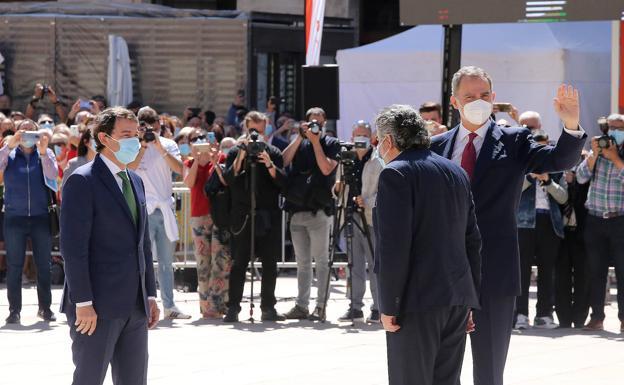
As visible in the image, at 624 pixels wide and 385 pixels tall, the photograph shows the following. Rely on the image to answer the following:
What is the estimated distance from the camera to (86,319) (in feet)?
20.5

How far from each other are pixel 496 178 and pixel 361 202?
5.92 m

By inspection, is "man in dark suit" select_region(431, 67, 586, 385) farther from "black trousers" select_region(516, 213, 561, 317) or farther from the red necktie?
"black trousers" select_region(516, 213, 561, 317)

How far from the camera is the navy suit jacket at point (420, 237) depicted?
223 inches

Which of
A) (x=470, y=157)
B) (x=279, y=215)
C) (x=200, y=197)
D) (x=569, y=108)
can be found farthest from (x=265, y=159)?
(x=569, y=108)

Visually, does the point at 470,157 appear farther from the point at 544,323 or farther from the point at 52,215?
the point at 52,215

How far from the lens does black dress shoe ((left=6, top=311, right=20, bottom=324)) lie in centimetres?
1238

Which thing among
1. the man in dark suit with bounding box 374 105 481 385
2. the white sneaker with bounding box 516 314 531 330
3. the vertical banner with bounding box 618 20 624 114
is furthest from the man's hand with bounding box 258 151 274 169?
the man in dark suit with bounding box 374 105 481 385

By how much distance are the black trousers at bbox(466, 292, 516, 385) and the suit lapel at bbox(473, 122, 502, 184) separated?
0.62 m

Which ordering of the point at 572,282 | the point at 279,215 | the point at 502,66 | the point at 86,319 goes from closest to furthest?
the point at 86,319
the point at 572,282
the point at 279,215
the point at 502,66

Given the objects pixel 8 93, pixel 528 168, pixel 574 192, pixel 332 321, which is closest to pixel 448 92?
pixel 574 192

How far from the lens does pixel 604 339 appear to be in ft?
37.9

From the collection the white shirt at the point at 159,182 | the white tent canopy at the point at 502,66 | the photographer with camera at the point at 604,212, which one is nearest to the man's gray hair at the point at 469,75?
the photographer with camera at the point at 604,212

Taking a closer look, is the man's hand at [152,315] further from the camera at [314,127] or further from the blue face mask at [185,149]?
the blue face mask at [185,149]

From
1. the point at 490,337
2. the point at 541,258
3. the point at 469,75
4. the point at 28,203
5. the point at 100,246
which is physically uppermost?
the point at 469,75
